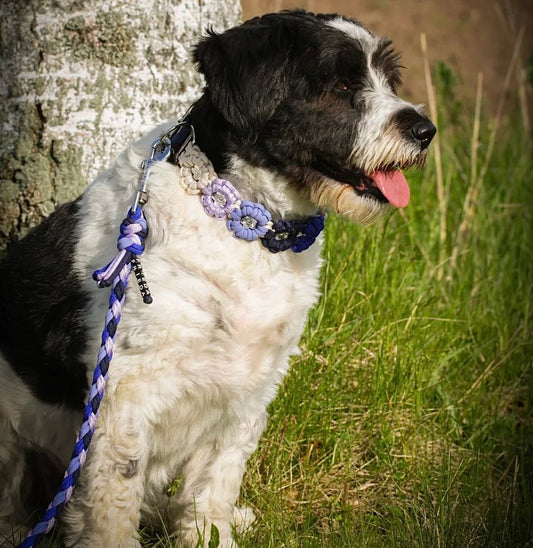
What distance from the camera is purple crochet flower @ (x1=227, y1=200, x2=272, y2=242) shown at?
2812 mm

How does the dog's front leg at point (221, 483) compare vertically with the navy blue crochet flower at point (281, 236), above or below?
below

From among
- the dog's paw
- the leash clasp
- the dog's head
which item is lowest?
the dog's paw

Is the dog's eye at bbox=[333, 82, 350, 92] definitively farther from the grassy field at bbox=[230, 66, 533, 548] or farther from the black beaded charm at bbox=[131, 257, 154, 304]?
the grassy field at bbox=[230, 66, 533, 548]

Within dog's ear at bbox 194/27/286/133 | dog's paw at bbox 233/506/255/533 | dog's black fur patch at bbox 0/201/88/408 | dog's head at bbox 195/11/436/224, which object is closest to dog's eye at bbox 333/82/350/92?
dog's head at bbox 195/11/436/224

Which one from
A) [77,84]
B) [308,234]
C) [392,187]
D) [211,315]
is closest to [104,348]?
[211,315]

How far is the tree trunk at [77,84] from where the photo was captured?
12.0 ft

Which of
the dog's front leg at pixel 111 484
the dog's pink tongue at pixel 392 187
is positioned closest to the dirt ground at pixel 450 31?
the dog's pink tongue at pixel 392 187

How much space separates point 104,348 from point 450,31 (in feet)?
24.8

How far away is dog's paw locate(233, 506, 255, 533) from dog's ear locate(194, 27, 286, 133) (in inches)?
57.4

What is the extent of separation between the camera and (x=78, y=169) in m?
3.76

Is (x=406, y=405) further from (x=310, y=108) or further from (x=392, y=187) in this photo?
(x=310, y=108)

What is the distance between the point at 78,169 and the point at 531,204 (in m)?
3.19

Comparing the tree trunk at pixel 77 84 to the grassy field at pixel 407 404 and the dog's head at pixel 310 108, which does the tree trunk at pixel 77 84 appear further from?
the grassy field at pixel 407 404

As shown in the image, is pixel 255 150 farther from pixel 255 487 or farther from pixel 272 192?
pixel 255 487
